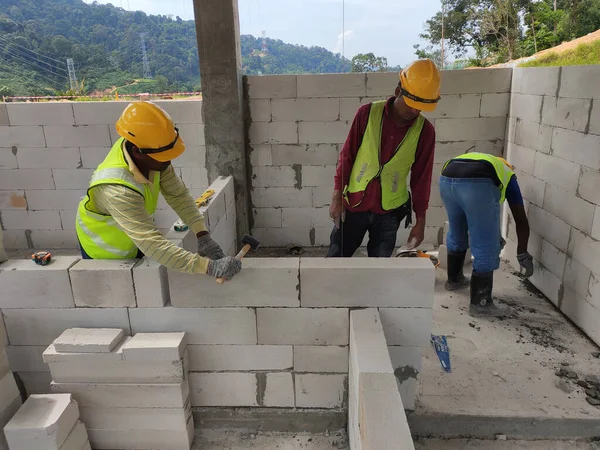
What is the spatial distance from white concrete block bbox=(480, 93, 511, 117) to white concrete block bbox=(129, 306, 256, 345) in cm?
400

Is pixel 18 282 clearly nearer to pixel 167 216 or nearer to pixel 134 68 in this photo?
pixel 167 216

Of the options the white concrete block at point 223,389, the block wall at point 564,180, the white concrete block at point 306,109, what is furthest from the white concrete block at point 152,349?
the white concrete block at point 306,109

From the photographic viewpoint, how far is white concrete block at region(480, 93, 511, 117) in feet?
16.2

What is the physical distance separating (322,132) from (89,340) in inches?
141

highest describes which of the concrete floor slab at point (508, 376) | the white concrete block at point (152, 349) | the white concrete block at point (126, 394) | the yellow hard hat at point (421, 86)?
the yellow hard hat at point (421, 86)

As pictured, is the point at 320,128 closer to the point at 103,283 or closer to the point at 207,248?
the point at 207,248

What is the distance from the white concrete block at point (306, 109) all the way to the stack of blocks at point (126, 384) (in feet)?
10.9

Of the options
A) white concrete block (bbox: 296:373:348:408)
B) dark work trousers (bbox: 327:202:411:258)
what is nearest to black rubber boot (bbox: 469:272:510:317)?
dark work trousers (bbox: 327:202:411:258)

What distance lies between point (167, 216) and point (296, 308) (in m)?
3.75

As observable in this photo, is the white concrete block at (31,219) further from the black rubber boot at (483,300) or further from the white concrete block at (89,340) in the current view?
the black rubber boot at (483,300)

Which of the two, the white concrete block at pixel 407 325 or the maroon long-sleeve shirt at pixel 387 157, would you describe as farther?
the maroon long-sleeve shirt at pixel 387 157

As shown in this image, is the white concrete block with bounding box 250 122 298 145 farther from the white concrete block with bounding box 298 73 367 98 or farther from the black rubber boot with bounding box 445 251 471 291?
the black rubber boot with bounding box 445 251 471 291

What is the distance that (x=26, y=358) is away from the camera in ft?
8.55

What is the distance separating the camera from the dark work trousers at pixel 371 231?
3045mm
